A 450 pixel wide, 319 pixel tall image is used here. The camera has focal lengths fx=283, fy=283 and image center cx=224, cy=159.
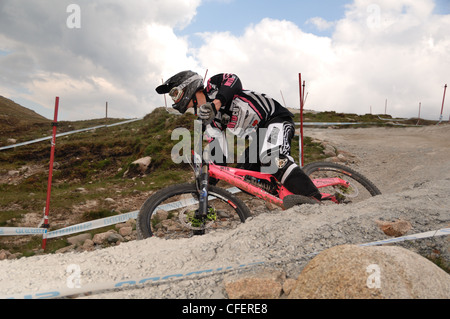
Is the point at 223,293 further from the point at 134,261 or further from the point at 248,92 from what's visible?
the point at 248,92

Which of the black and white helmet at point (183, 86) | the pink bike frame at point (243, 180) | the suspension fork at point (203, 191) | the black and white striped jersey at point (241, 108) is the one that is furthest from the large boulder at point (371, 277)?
the black and white helmet at point (183, 86)

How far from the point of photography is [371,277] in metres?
1.93

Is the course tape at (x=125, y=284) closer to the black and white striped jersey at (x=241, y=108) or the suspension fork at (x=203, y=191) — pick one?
the suspension fork at (x=203, y=191)

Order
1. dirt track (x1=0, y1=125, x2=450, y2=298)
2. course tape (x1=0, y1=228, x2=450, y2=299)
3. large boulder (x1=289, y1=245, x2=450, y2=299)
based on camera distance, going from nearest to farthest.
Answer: large boulder (x1=289, y1=245, x2=450, y2=299), course tape (x1=0, y1=228, x2=450, y2=299), dirt track (x1=0, y1=125, x2=450, y2=298)

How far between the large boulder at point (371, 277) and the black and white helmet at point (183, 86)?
2979 mm

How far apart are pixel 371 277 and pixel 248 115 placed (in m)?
3.08

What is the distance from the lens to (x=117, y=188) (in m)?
9.35

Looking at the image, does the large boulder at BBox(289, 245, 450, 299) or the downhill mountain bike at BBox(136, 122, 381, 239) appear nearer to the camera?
the large boulder at BBox(289, 245, 450, 299)

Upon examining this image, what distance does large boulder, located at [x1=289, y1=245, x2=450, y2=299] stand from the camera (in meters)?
1.90

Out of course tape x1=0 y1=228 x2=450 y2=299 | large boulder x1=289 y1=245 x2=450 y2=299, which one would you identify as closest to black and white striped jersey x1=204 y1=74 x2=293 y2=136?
course tape x1=0 y1=228 x2=450 y2=299

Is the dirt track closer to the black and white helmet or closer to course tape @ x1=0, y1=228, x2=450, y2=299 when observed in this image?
course tape @ x1=0, y1=228, x2=450, y2=299

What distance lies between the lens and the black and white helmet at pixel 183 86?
4266 millimetres

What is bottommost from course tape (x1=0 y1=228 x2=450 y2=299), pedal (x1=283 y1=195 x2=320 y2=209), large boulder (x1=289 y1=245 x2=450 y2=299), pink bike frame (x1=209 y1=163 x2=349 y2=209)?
course tape (x1=0 y1=228 x2=450 y2=299)

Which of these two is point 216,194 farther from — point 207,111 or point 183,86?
point 183,86
